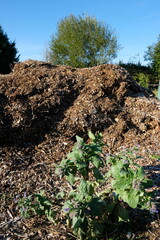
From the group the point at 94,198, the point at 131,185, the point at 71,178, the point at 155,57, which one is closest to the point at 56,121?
the point at 71,178

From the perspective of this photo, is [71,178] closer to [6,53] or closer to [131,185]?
[131,185]

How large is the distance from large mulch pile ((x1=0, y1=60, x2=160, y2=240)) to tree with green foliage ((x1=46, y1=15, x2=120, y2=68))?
19.3 metres

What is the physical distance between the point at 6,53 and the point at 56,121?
437 inches

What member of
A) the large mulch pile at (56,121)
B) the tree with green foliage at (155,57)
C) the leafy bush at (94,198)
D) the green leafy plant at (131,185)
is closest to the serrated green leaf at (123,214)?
the leafy bush at (94,198)

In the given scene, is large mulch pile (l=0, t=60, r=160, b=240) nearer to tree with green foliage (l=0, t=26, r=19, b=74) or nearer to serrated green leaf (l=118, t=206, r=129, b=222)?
A: serrated green leaf (l=118, t=206, r=129, b=222)

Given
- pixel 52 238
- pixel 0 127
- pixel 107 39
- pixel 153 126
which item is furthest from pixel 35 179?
pixel 107 39

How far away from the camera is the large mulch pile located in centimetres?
278

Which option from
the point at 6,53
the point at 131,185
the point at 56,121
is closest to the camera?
the point at 131,185

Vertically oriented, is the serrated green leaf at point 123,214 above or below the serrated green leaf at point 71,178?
below

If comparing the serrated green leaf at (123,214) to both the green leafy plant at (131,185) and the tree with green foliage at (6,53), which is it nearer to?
the green leafy plant at (131,185)

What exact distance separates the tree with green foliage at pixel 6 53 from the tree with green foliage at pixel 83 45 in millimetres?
9822

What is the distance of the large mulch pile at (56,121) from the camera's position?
9.11ft

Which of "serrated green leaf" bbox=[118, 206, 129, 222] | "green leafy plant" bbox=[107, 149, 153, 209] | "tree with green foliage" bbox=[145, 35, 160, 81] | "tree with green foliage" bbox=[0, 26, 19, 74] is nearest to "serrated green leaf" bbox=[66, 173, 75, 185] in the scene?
"green leafy plant" bbox=[107, 149, 153, 209]

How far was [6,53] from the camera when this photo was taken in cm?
1327
